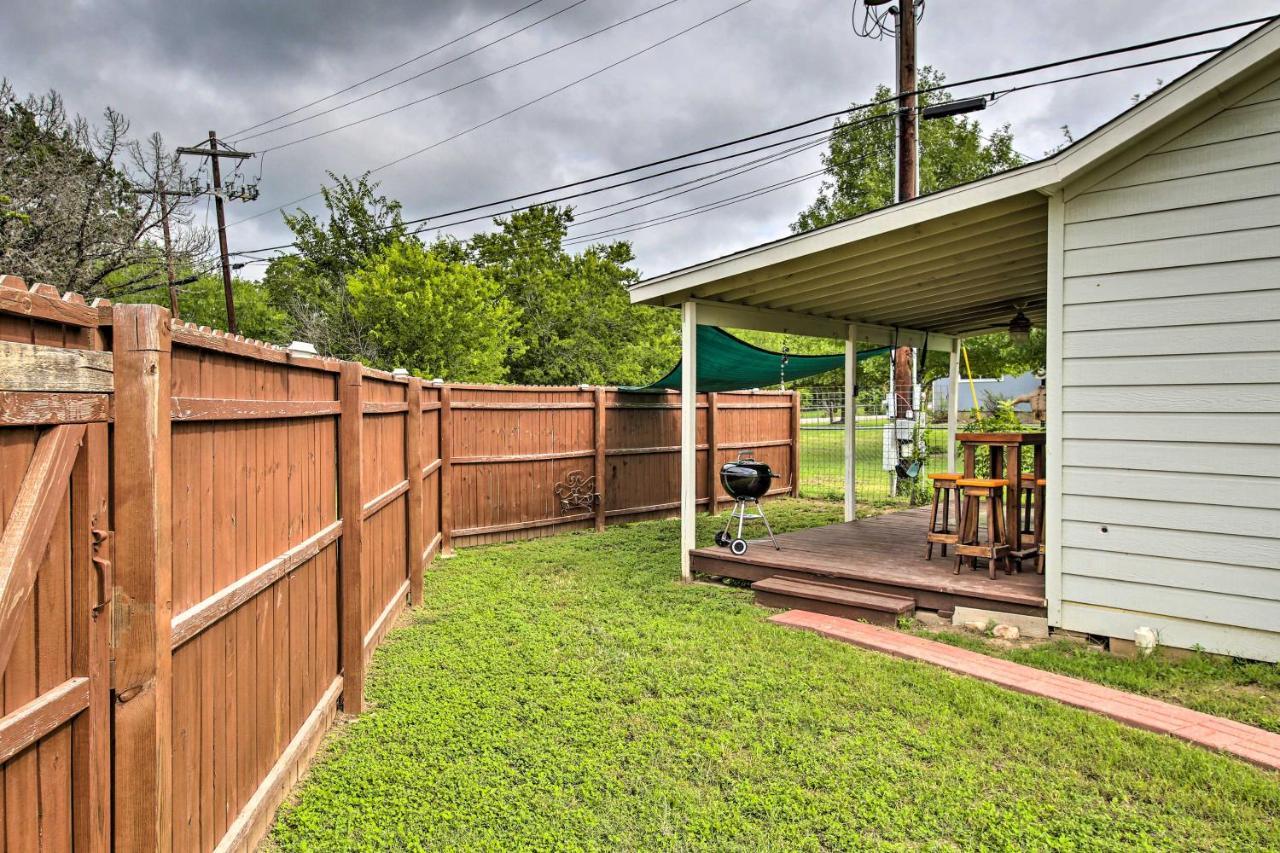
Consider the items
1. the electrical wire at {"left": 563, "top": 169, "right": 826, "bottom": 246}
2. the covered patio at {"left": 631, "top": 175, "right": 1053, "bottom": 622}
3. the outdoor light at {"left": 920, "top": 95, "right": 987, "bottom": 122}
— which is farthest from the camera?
the electrical wire at {"left": 563, "top": 169, "right": 826, "bottom": 246}

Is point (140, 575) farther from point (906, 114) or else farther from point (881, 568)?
point (906, 114)

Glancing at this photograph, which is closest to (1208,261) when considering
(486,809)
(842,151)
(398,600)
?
(486,809)

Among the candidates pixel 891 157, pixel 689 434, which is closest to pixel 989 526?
pixel 689 434

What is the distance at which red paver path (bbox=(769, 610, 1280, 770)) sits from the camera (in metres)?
2.92

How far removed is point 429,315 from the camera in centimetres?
1429

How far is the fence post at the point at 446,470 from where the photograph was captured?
6984 millimetres

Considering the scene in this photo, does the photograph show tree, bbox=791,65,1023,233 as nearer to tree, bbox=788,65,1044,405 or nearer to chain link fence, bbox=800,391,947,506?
tree, bbox=788,65,1044,405

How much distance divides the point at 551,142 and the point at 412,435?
1476 centimetres

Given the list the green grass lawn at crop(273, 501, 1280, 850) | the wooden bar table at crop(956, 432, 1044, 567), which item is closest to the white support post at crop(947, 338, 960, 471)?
the wooden bar table at crop(956, 432, 1044, 567)

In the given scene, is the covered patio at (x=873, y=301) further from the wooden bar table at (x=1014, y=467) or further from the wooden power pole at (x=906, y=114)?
the wooden power pole at (x=906, y=114)

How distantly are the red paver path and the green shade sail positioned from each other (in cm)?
324

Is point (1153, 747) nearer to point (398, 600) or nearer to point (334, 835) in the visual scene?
point (334, 835)

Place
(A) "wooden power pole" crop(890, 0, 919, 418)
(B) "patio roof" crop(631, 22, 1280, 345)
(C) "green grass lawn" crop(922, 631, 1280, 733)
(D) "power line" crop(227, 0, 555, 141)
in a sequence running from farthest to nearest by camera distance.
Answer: (D) "power line" crop(227, 0, 555, 141), (A) "wooden power pole" crop(890, 0, 919, 418), (B) "patio roof" crop(631, 22, 1280, 345), (C) "green grass lawn" crop(922, 631, 1280, 733)

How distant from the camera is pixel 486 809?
252cm
